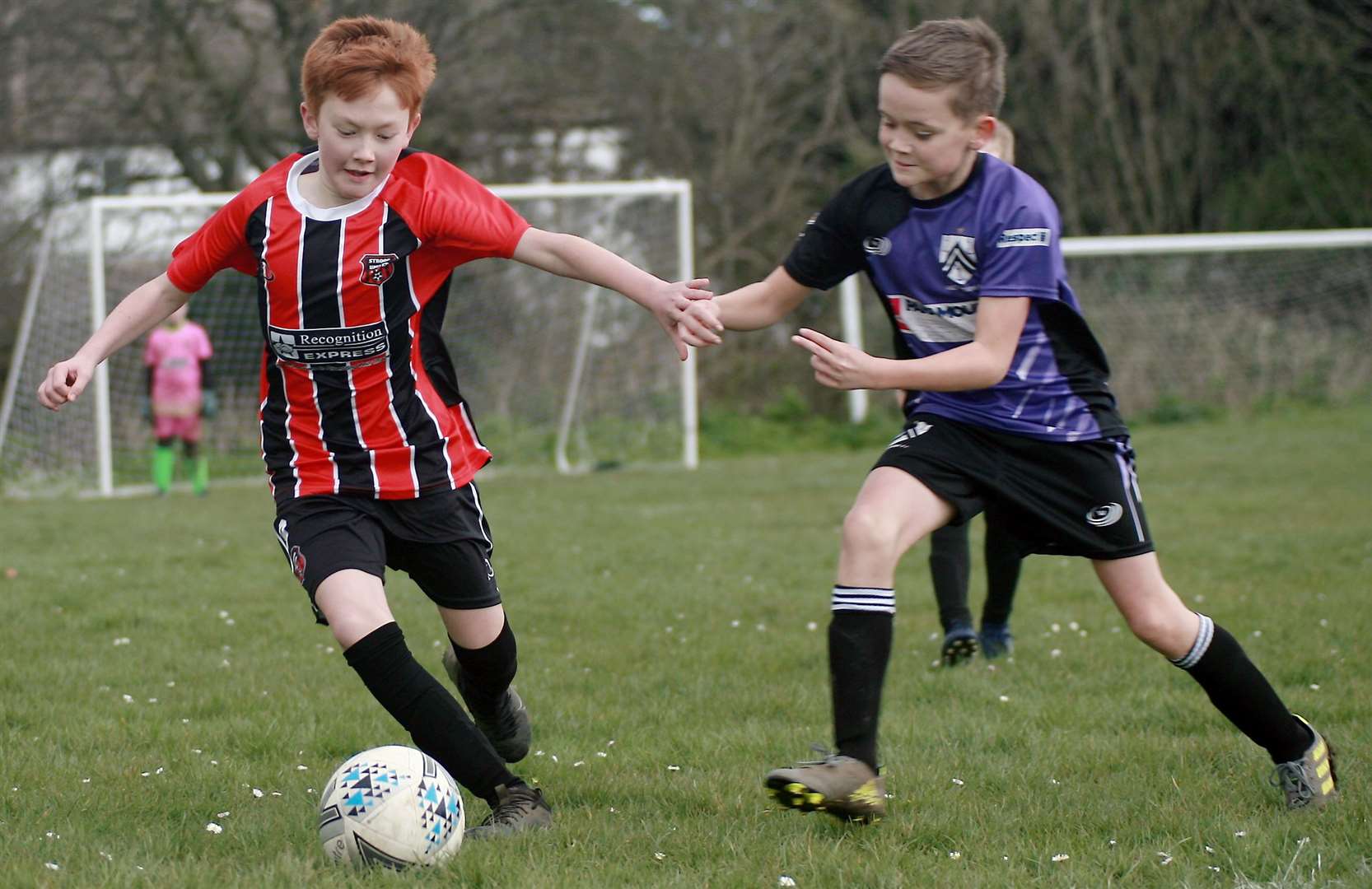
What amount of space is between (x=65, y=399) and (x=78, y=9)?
14414 millimetres

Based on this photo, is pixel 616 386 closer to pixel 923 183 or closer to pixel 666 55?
pixel 666 55

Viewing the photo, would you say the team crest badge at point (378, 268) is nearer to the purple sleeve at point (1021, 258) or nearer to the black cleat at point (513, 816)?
the black cleat at point (513, 816)

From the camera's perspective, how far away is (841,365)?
3342mm

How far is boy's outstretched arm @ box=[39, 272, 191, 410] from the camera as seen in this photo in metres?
3.54

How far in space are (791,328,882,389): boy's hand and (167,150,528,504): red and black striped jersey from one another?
34.4 inches

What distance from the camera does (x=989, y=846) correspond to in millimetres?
3430

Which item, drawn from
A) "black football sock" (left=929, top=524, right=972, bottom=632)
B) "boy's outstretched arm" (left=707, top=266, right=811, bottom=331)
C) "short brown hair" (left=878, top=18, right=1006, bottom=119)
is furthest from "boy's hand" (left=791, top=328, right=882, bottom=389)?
"black football sock" (left=929, top=524, right=972, bottom=632)

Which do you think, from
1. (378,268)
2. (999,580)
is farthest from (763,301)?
(999,580)

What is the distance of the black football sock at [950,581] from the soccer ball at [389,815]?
267 centimetres

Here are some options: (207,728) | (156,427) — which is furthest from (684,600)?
(156,427)

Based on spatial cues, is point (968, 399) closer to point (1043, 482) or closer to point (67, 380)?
point (1043, 482)

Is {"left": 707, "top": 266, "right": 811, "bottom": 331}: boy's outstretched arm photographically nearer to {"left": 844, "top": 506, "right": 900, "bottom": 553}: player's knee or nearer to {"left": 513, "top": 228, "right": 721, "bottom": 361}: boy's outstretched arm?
{"left": 513, "top": 228, "right": 721, "bottom": 361}: boy's outstretched arm

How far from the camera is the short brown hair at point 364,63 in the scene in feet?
11.2

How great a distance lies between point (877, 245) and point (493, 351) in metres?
11.1
